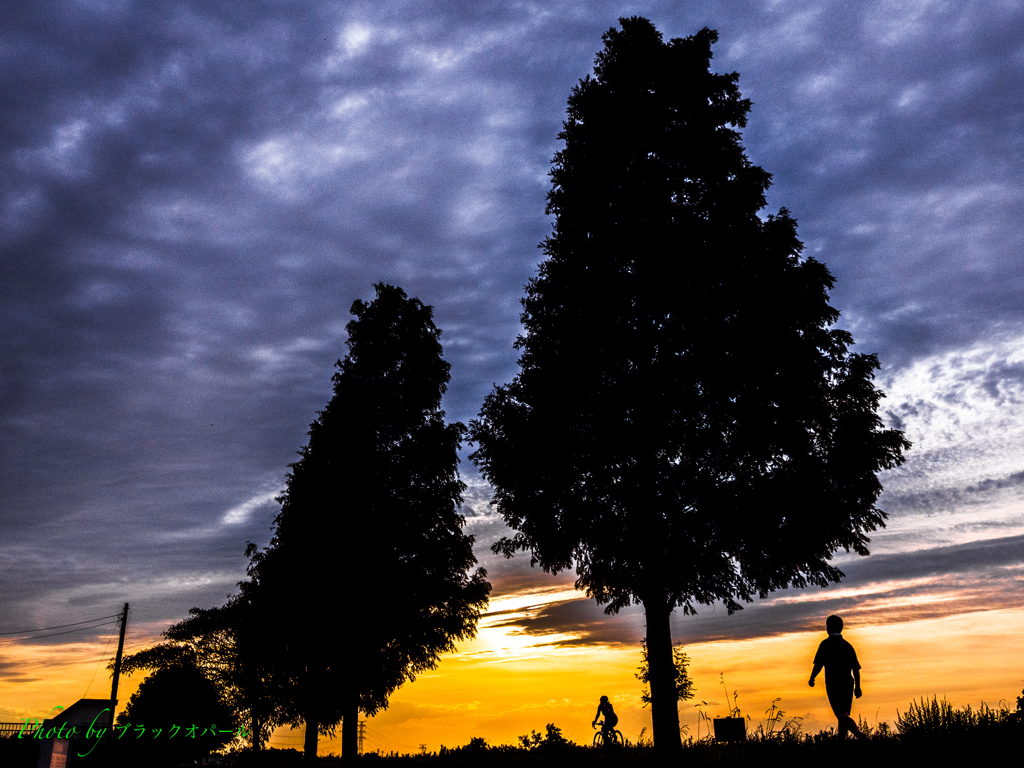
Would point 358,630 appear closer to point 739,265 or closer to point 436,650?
point 436,650

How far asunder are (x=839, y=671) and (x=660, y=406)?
720cm

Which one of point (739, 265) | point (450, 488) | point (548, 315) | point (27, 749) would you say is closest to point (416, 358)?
point (450, 488)

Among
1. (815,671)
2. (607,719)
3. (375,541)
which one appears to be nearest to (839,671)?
(815,671)

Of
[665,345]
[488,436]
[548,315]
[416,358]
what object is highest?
[416,358]

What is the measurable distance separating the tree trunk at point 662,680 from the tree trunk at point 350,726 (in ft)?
37.1

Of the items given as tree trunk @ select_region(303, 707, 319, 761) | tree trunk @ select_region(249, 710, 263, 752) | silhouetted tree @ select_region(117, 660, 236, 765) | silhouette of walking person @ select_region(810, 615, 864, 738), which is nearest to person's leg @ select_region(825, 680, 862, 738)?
silhouette of walking person @ select_region(810, 615, 864, 738)

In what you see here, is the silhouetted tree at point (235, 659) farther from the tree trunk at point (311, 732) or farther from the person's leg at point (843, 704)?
the person's leg at point (843, 704)

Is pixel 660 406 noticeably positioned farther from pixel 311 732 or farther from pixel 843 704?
pixel 311 732

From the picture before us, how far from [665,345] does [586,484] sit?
153 inches

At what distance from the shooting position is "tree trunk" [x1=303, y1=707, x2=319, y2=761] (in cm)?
2411

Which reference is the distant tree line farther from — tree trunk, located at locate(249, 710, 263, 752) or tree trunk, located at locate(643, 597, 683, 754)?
tree trunk, located at locate(249, 710, 263, 752)

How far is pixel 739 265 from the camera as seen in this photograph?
16.9m

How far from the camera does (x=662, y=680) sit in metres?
14.7

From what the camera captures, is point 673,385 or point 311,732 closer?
point 673,385
